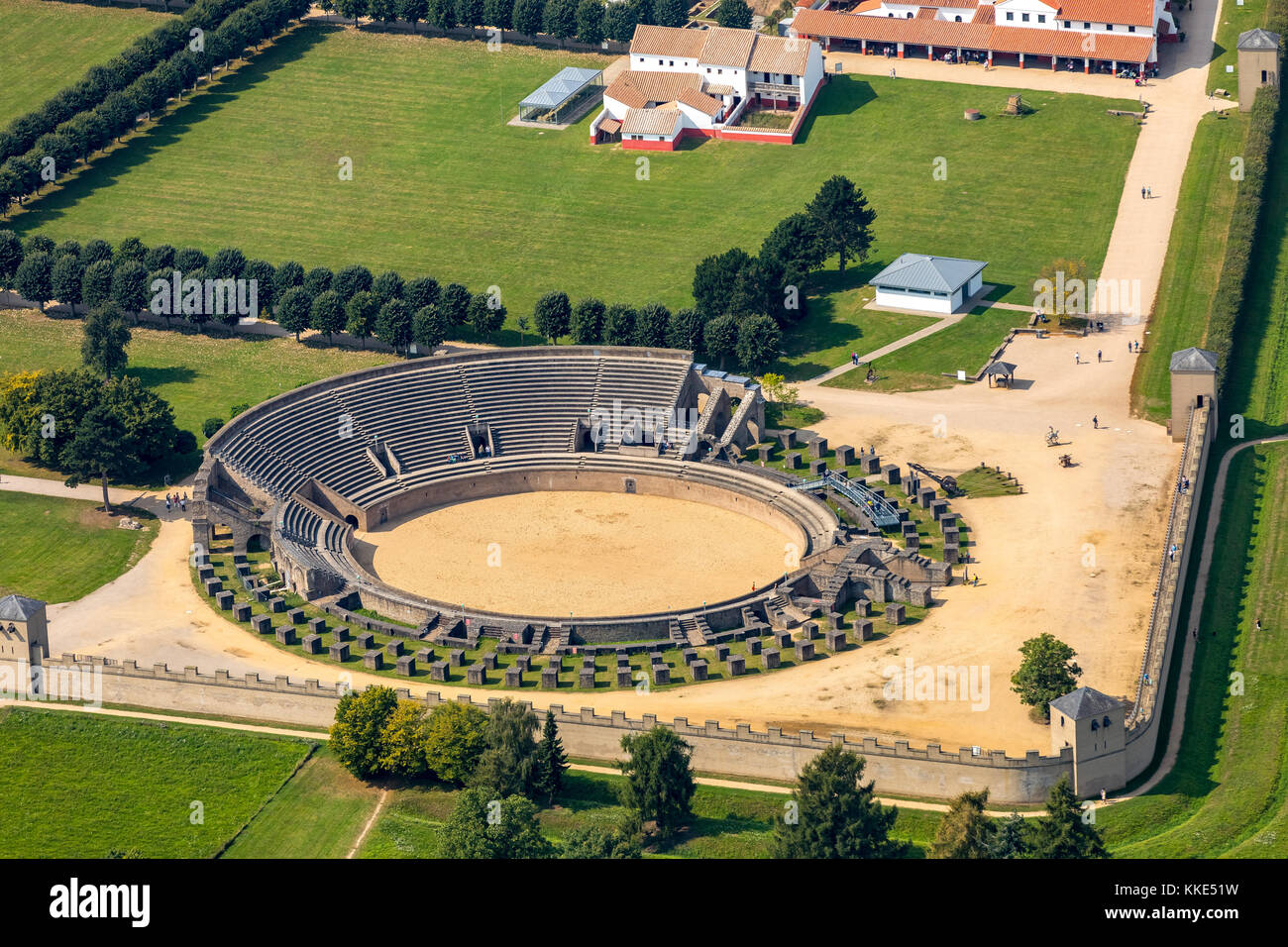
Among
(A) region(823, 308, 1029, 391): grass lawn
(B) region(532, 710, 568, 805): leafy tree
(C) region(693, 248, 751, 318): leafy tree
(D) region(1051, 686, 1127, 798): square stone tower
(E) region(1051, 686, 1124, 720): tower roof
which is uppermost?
(C) region(693, 248, 751, 318): leafy tree

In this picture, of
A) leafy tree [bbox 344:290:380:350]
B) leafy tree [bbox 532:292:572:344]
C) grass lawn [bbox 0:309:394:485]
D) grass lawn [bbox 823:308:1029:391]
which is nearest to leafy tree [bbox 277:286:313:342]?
grass lawn [bbox 0:309:394:485]

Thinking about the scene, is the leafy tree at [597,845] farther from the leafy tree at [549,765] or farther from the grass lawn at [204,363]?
the grass lawn at [204,363]

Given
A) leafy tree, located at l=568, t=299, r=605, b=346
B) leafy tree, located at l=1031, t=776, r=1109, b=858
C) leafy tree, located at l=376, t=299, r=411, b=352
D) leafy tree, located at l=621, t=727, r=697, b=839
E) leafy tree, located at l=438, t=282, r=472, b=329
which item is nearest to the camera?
leafy tree, located at l=1031, t=776, r=1109, b=858

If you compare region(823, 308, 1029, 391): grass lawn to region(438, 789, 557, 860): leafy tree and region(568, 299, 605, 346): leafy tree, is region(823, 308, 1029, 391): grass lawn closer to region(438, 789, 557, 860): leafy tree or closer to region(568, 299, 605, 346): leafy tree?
region(568, 299, 605, 346): leafy tree

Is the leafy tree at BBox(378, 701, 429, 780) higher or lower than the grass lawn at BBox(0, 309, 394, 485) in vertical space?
lower

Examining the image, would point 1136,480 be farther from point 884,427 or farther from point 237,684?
point 237,684

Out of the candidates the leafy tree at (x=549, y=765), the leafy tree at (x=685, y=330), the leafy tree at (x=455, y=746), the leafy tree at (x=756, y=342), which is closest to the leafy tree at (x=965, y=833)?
the leafy tree at (x=549, y=765)
